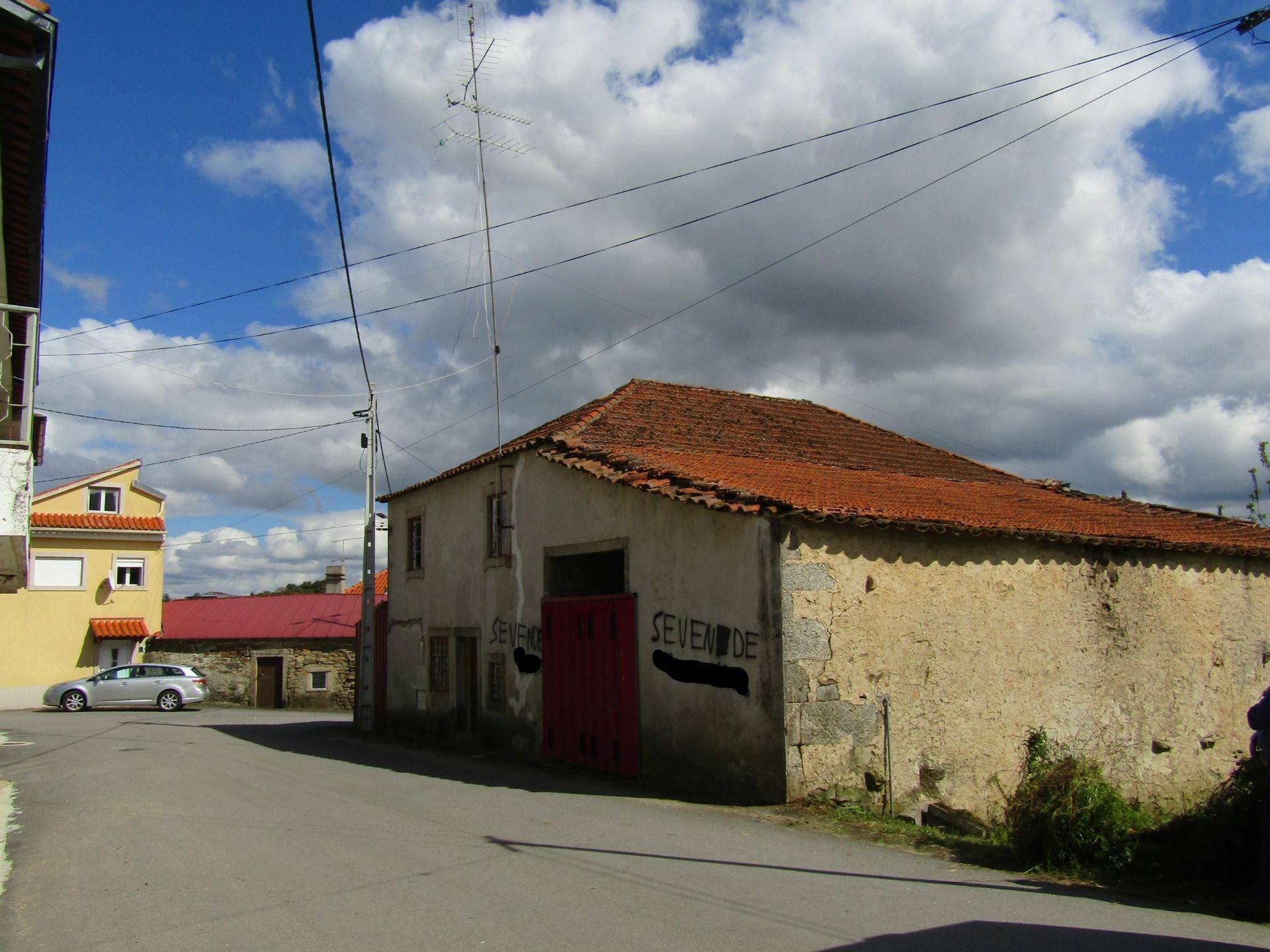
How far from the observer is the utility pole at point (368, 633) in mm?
20734

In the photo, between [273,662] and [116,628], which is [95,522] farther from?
[273,662]

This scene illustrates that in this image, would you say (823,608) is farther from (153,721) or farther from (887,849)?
(153,721)

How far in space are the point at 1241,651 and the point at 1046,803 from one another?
29.2 ft

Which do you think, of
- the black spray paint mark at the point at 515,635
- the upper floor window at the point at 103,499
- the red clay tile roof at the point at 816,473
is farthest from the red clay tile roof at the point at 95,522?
the black spray paint mark at the point at 515,635

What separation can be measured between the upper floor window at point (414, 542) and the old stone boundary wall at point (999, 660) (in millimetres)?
11208

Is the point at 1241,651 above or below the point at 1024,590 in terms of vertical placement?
below

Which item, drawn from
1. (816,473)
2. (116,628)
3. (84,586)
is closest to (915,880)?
(816,473)

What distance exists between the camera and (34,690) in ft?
103

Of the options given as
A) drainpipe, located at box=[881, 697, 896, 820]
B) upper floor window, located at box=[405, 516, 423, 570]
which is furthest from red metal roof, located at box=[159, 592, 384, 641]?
drainpipe, located at box=[881, 697, 896, 820]

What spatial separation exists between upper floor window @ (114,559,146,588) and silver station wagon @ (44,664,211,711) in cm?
581

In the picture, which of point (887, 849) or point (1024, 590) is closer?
point (887, 849)

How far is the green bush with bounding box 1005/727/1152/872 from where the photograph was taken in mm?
7039

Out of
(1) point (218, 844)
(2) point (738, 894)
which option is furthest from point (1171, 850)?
(1) point (218, 844)

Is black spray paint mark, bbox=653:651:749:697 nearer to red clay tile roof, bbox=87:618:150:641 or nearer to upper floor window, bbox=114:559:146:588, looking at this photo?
red clay tile roof, bbox=87:618:150:641
